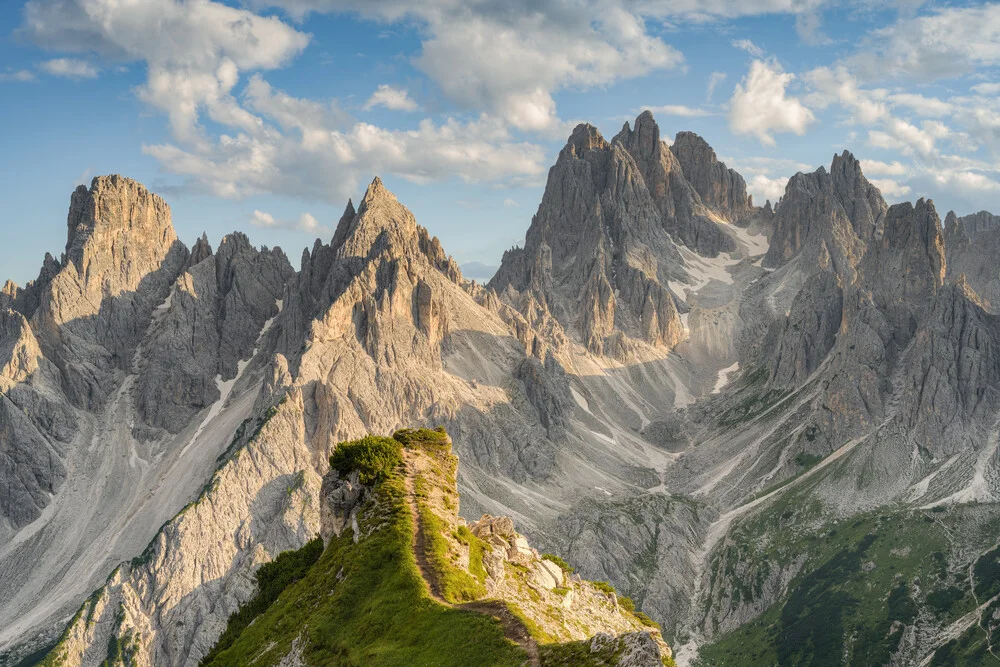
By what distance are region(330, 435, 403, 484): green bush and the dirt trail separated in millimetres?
2506

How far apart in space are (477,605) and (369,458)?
19795mm

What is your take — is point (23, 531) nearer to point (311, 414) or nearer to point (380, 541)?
point (311, 414)

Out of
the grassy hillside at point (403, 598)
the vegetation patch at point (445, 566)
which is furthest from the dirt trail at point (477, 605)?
the vegetation patch at point (445, 566)

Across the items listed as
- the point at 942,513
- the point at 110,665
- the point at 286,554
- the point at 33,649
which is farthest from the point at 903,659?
the point at 33,649

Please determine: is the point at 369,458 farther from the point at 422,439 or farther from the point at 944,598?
the point at 944,598

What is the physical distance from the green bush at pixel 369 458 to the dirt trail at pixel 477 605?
251cm

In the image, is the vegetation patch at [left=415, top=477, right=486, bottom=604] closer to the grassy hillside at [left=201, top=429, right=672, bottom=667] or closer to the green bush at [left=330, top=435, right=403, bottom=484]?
the grassy hillside at [left=201, top=429, right=672, bottom=667]

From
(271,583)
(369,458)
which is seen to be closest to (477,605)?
(369,458)

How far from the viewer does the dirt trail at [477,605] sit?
3478cm

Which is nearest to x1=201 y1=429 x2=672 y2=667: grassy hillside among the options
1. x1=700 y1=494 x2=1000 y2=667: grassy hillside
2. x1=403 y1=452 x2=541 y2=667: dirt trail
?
x1=403 y1=452 x2=541 y2=667: dirt trail

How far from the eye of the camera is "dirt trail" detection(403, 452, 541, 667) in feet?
114

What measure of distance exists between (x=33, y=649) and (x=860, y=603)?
5759 inches

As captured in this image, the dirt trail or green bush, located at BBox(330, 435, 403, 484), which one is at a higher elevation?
green bush, located at BBox(330, 435, 403, 484)

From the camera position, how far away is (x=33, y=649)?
5999 inches
